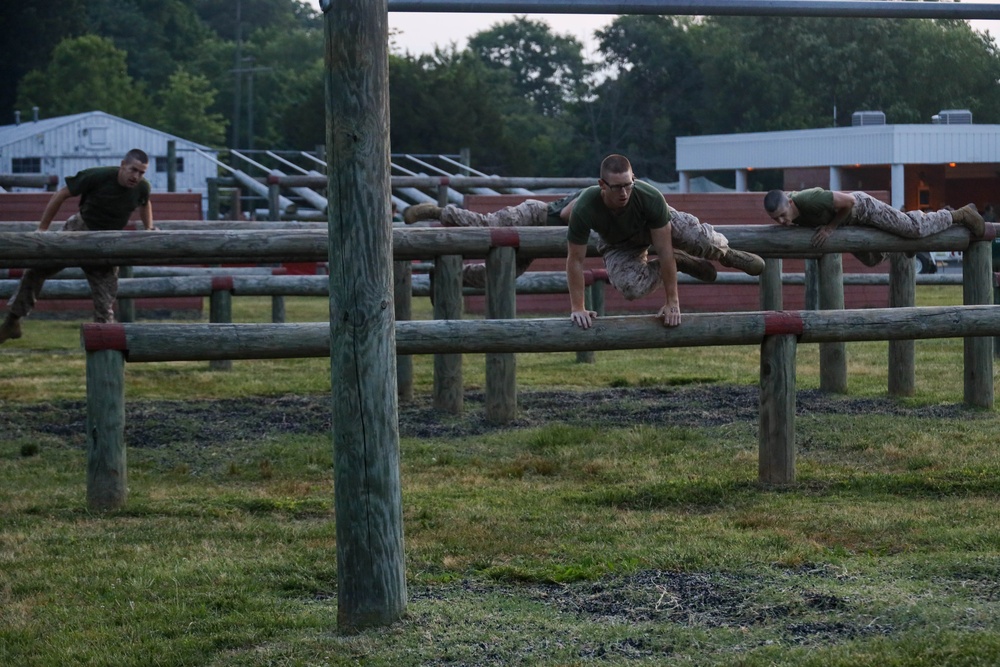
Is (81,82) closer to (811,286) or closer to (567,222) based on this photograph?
(811,286)

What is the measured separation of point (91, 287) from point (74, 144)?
40869 millimetres

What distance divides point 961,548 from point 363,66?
3.46m

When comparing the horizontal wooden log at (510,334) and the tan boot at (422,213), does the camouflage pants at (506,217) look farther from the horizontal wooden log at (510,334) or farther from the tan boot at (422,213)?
the horizontal wooden log at (510,334)

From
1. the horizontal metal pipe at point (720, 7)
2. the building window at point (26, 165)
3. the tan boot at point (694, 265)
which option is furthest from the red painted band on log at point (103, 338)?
the building window at point (26, 165)

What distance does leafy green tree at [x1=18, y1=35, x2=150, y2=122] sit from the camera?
204 ft

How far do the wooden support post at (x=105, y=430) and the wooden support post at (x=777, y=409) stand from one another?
352cm

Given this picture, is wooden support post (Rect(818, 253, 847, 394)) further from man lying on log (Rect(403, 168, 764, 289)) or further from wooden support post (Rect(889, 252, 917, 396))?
man lying on log (Rect(403, 168, 764, 289))

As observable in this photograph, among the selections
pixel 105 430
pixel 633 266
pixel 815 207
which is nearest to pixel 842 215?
pixel 815 207

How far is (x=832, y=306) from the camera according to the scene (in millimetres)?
12445

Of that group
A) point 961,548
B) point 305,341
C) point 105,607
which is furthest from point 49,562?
point 961,548

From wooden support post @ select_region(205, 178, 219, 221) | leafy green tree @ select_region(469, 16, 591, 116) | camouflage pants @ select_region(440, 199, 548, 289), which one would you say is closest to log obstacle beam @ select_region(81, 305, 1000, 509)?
camouflage pants @ select_region(440, 199, 548, 289)

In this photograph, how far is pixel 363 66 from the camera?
17.7 ft

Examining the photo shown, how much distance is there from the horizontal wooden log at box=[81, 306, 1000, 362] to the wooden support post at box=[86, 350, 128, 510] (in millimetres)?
102

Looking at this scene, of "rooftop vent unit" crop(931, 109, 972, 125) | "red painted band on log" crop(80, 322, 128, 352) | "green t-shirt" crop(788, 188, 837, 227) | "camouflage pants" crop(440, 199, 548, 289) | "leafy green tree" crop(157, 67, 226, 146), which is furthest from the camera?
"leafy green tree" crop(157, 67, 226, 146)
